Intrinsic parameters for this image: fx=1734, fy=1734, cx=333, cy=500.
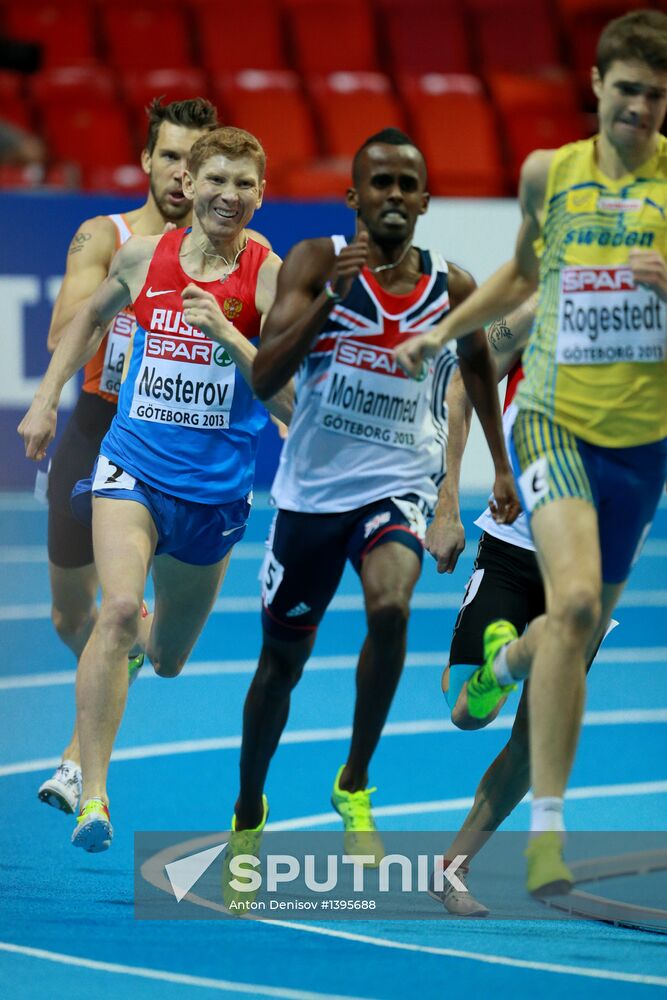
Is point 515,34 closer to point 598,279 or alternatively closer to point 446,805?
point 446,805

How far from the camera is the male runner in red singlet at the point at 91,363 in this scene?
789cm

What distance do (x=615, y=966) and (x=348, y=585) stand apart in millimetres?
8123

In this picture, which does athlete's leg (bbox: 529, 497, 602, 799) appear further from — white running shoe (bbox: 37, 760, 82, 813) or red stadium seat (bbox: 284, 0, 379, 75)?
red stadium seat (bbox: 284, 0, 379, 75)

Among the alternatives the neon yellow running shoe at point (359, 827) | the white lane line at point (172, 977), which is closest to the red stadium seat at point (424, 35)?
the neon yellow running shoe at point (359, 827)

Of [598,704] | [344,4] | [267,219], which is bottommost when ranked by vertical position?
[598,704]

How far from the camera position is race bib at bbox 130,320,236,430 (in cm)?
690

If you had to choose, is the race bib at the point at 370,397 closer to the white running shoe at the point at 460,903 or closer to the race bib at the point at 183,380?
the race bib at the point at 183,380

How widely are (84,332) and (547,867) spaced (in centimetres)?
311

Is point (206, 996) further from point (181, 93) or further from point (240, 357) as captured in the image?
point (181, 93)

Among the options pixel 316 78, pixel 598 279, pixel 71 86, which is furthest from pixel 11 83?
pixel 598 279

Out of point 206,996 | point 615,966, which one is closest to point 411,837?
point 615,966

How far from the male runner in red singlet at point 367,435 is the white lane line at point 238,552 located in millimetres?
7861

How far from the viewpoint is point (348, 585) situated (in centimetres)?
1396

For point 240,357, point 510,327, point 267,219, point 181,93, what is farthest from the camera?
point 181,93
